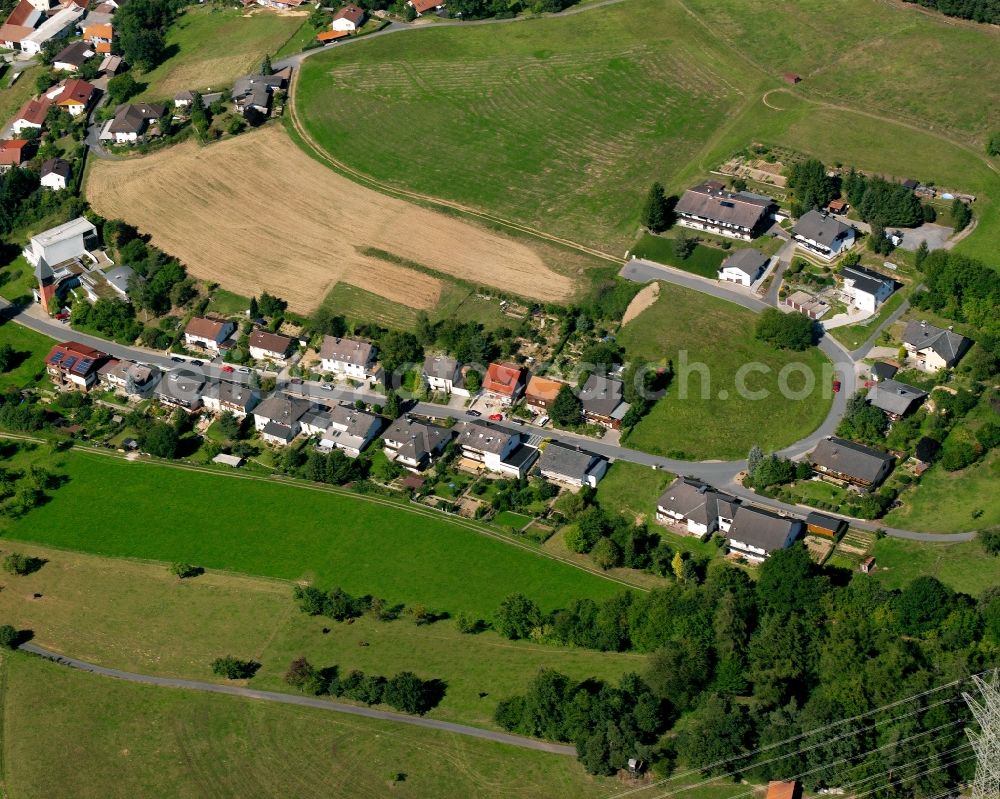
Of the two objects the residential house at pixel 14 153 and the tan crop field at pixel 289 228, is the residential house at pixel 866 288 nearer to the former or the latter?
the tan crop field at pixel 289 228

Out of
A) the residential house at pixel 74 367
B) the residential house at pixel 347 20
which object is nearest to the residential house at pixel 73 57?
the residential house at pixel 347 20

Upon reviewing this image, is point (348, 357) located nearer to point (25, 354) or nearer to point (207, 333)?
point (207, 333)

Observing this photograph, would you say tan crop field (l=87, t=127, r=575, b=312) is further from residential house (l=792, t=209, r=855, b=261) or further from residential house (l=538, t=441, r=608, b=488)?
residential house (l=792, t=209, r=855, b=261)

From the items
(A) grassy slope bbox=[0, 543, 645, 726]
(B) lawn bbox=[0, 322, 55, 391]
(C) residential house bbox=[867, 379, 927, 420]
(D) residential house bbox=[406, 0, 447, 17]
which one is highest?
(D) residential house bbox=[406, 0, 447, 17]

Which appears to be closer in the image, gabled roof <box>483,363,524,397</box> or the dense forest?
the dense forest

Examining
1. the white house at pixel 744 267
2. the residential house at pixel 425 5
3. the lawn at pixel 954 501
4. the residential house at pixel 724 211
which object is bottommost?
the lawn at pixel 954 501

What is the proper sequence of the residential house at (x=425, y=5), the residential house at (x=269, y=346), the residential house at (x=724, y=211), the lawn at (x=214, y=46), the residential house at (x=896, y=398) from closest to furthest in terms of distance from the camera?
the residential house at (x=896, y=398) < the residential house at (x=269, y=346) < the residential house at (x=724, y=211) < the lawn at (x=214, y=46) < the residential house at (x=425, y=5)

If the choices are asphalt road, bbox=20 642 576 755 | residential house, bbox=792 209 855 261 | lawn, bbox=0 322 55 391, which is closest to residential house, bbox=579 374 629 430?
residential house, bbox=792 209 855 261
